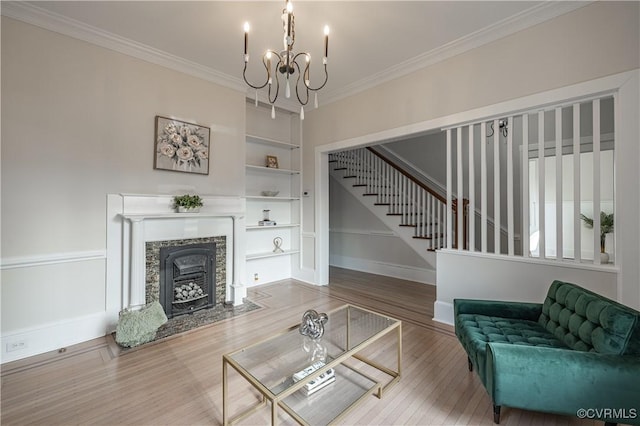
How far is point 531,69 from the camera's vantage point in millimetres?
2605

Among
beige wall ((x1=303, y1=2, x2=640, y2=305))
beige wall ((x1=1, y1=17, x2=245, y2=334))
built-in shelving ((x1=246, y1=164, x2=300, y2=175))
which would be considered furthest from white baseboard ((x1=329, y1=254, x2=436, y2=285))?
beige wall ((x1=1, y1=17, x2=245, y2=334))

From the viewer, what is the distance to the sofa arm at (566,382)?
56.4 inches

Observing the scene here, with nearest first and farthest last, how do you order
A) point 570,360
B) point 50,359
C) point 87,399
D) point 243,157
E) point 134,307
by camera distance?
point 570,360
point 87,399
point 50,359
point 134,307
point 243,157

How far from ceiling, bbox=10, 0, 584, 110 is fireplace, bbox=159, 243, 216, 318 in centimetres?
237

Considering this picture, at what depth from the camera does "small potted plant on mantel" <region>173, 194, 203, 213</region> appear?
329cm

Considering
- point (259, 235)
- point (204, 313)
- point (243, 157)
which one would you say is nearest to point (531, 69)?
point (243, 157)

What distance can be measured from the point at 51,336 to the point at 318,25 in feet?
13.0

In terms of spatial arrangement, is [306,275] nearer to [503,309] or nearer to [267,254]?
[267,254]

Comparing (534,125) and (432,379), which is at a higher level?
(534,125)

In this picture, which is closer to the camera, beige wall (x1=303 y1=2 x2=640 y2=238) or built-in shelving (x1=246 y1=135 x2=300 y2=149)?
beige wall (x1=303 y1=2 x2=640 y2=238)

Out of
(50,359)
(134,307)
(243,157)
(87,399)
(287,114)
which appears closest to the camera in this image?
(87,399)

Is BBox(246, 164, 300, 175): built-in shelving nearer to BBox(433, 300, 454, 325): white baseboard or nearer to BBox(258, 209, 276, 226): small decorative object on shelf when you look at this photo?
BBox(258, 209, 276, 226): small decorative object on shelf

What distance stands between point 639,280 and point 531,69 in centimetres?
202

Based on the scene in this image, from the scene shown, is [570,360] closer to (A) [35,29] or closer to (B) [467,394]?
(B) [467,394]
